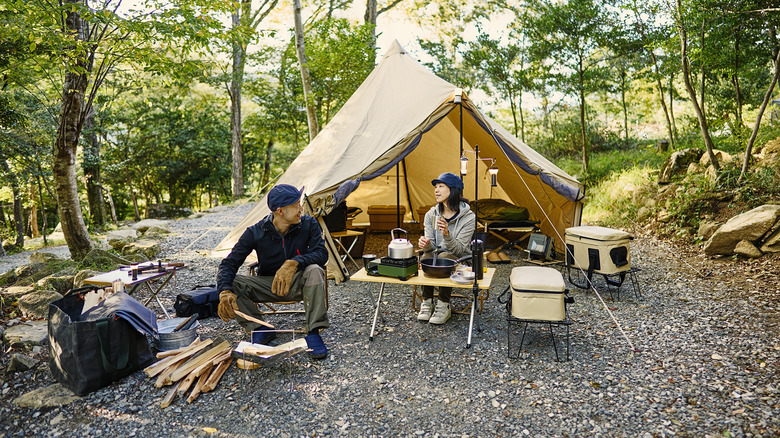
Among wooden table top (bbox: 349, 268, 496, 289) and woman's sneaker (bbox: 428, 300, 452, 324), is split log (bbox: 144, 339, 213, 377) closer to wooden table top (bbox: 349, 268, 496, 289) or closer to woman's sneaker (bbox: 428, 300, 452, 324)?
wooden table top (bbox: 349, 268, 496, 289)

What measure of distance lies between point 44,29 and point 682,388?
5.35 meters

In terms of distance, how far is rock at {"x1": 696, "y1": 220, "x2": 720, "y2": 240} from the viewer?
5.38 meters

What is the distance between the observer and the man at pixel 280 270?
9.77ft

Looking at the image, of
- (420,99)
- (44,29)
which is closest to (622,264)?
(420,99)

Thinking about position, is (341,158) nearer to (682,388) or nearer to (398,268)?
(398,268)

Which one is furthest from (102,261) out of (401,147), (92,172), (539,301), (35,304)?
(92,172)

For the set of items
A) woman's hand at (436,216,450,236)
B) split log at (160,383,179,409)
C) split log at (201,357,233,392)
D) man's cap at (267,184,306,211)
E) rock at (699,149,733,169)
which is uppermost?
rock at (699,149,733,169)

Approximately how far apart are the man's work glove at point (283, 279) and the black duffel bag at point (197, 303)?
0.97m

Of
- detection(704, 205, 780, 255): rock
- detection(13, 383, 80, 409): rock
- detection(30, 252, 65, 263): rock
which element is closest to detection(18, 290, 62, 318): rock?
detection(13, 383, 80, 409): rock

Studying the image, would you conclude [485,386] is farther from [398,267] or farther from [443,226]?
[443,226]

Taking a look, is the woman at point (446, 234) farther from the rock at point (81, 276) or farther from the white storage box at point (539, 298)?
the rock at point (81, 276)

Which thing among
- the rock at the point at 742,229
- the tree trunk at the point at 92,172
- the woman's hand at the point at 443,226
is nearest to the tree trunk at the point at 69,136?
the woman's hand at the point at 443,226

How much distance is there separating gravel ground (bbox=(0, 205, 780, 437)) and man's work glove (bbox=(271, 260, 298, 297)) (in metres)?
0.47

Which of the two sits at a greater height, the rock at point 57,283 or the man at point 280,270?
the man at point 280,270
